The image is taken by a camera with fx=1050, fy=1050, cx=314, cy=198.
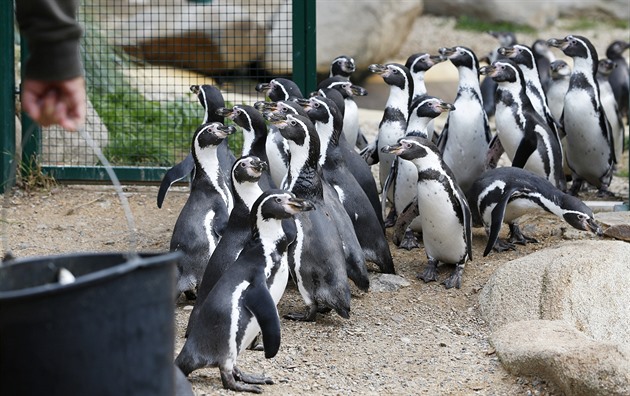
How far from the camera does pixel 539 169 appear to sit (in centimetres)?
685

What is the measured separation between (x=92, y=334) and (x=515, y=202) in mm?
4096

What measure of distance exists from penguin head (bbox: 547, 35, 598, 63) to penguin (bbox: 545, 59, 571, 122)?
541 mm

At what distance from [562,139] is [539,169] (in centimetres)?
122

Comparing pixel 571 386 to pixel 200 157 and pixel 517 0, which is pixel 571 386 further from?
pixel 517 0

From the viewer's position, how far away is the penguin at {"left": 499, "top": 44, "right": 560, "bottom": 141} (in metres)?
7.44

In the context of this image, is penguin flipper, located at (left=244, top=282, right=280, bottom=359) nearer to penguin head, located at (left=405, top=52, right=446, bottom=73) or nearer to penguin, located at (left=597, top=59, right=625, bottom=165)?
penguin head, located at (left=405, top=52, right=446, bottom=73)

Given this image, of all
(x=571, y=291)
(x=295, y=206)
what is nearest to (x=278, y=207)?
(x=295, y=206)

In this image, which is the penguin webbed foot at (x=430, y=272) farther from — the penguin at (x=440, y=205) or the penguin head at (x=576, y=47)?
the penguin head at (x=576, y=47)

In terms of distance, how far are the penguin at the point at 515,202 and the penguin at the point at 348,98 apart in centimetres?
124

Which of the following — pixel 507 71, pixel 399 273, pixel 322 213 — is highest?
pixel 507 71

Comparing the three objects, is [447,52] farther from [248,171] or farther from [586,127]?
[248,171]

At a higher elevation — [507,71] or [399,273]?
[507,71]

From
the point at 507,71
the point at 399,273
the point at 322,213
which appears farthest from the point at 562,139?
the point at 322,213

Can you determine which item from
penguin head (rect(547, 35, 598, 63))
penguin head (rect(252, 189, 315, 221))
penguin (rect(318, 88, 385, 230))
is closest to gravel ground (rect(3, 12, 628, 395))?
penguin (rect(318, 88, 385, 230))
